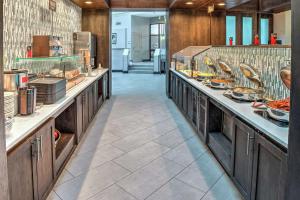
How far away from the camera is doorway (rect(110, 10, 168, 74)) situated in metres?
16.5

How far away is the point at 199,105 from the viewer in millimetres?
4359

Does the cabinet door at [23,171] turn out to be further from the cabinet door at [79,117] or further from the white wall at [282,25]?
the white wall at [282,25]

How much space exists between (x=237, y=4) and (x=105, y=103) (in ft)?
13.2

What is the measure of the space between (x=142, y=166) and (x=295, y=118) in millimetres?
2267

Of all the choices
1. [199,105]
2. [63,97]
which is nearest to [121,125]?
[199,105]

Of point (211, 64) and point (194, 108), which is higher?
→ point (211, 64)

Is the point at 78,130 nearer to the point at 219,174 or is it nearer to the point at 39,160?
the point at 39,160

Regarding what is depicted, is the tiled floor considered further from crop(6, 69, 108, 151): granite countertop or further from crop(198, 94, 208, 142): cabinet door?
crop(6, 69, 108, 151): granite countertop

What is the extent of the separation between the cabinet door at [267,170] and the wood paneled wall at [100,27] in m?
6.57

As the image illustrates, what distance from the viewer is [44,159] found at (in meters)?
2.45

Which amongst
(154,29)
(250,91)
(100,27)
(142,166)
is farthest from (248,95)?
(154,29)

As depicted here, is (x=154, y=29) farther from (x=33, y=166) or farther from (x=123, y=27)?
(x=33, y=166)

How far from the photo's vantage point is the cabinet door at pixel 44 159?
7.54 feet

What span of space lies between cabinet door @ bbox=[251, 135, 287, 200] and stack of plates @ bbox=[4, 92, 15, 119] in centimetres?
197
